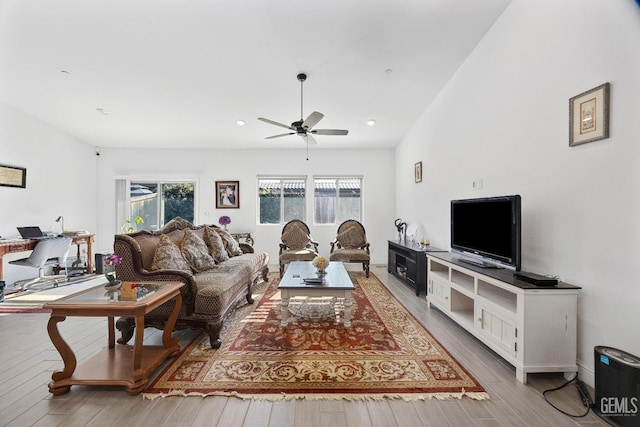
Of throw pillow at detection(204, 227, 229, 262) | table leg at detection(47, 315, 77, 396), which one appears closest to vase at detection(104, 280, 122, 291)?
table leg at detection(47, 315, 77, 396)

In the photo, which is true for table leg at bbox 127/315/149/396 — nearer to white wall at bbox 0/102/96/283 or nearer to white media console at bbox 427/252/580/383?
white media console at bbox 427/252/580/383

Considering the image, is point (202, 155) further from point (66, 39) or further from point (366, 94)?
point (366, 94)

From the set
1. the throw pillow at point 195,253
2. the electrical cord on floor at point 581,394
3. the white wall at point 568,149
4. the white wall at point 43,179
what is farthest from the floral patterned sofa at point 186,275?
the white wall at point 43,179

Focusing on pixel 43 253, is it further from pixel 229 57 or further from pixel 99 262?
pixel 229 57

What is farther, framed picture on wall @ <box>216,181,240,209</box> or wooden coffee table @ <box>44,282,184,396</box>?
framed picture on wall @ <box>216,181,240,209</box>

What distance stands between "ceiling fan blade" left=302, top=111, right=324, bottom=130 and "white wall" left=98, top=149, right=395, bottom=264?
325 cm

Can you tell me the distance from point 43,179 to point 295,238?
5.05 metres

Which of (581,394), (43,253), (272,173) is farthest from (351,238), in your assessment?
(43,253)

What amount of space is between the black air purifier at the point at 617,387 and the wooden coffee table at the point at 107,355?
2843mm

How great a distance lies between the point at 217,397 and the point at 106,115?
5.21 metres

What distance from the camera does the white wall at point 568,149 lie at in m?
1.62

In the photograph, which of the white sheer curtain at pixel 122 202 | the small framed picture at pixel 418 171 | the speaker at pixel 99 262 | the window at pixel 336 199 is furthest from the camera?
the window at pixel 336 199

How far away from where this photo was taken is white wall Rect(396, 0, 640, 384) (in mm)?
1621

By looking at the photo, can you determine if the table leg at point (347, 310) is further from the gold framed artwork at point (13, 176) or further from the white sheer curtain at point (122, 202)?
the white sheer curtain at point (122, 202)
